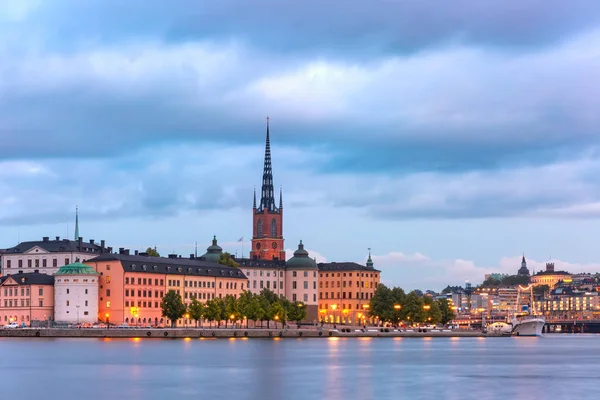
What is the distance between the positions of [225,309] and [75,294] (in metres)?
21.4

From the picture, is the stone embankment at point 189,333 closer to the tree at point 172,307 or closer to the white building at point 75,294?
the tree at point 172,307

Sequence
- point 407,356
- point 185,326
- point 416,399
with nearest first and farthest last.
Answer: point 416,399 → point 407,356 → point 185,326

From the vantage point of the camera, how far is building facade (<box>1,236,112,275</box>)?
175500mm

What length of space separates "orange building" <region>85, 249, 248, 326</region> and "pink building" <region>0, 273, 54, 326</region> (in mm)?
7042

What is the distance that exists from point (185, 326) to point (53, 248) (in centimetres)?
2363

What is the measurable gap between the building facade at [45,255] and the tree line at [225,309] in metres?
17.1

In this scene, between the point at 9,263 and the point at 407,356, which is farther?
the point at 9,263

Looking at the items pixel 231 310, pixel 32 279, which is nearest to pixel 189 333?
pixel 231 310

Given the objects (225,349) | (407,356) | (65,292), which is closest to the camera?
(407,356)

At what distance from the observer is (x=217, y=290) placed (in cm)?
19075

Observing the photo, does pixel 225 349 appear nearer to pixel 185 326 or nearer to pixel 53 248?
pixel 185 326

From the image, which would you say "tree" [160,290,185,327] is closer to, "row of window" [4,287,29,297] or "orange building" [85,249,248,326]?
"orange building" [85,249,248,326]

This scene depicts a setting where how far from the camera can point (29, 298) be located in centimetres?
16425

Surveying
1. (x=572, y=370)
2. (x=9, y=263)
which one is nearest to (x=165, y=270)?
(x=9, y=263)
